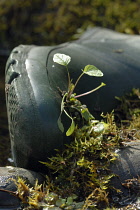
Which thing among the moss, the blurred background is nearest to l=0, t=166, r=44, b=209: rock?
the moss

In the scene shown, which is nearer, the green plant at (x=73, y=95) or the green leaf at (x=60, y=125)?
the green leaf at (x=60, y=125)

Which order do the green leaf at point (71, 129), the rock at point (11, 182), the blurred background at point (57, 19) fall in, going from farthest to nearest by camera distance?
the blurred background at point (57, 19)
the green leaf at point (71, 129)
the rock at point (11, 182)

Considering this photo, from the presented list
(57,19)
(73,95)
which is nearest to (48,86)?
(73,95)

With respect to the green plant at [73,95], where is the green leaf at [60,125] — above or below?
below

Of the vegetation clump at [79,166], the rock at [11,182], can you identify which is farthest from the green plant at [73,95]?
the rock at [11,182]

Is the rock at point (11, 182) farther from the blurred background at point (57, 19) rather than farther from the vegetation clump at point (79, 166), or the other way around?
the blurred background at point (57, 19)

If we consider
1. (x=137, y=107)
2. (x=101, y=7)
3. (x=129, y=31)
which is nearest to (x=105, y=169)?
(x=137, y=107)

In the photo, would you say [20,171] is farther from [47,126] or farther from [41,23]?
[41,23]

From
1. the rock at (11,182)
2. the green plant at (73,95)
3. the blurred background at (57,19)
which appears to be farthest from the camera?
the blurred background at (57,19)
